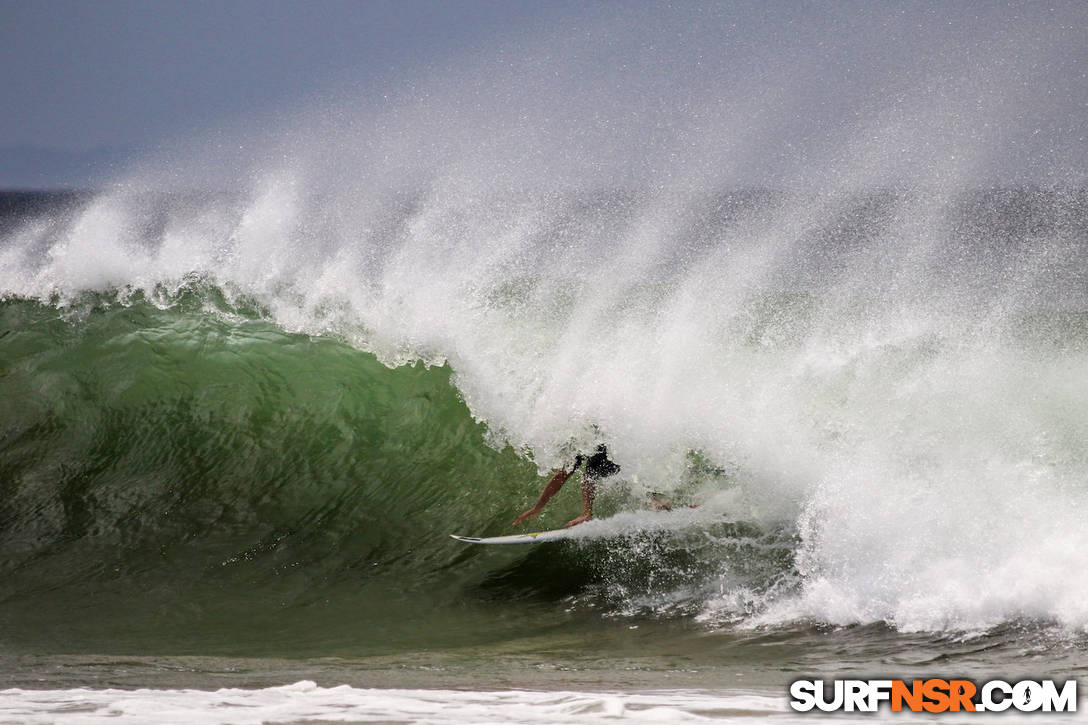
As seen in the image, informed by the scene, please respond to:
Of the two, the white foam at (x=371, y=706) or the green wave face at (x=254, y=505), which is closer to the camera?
the white foam at (x=371, y=706)

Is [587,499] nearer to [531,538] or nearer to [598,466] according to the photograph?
[598,466]

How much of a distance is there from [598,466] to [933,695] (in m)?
3.07

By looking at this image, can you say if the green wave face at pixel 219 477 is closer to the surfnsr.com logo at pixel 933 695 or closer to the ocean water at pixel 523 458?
the ocean water at pixel 523 458

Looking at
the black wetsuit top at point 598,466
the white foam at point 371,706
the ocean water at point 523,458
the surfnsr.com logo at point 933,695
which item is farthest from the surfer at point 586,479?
the surfnsr.com logo at point 933,695

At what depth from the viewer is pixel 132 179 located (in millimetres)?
12570

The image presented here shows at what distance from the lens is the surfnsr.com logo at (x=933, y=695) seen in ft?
11.1

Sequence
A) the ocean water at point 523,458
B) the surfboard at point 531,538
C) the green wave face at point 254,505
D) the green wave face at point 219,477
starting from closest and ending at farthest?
the ocean water at point 523,458 → the green wave face at point 254,505 → the green wave face at point 219,477 → the surfboard at point 531,538

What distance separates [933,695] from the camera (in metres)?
3.56

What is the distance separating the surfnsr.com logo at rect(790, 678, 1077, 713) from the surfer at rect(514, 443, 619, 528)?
2524 millimetres

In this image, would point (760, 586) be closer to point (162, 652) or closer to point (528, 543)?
point (528, 543)

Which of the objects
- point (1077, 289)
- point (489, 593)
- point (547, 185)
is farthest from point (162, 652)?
point (1077, 289)

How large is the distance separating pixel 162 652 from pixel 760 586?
11.9 feet

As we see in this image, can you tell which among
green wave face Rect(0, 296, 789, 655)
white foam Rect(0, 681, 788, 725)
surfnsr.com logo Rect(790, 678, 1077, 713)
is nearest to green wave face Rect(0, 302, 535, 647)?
green wave face Rect(0, 296, 789, 655)

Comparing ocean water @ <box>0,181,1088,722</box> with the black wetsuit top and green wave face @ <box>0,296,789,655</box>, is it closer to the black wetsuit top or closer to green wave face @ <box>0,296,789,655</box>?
green wave face @ <box>0,296,789,655</box>
